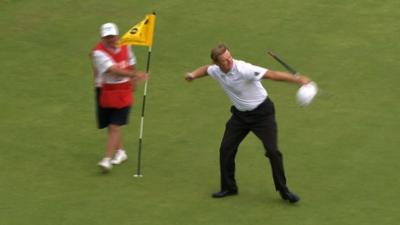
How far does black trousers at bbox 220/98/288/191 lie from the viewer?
8.83 metres

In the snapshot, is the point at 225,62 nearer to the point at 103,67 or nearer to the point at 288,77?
the point at 288,77

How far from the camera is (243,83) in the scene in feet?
28.6

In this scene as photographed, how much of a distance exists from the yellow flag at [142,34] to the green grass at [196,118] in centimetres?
143

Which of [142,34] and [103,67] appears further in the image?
[142,34]

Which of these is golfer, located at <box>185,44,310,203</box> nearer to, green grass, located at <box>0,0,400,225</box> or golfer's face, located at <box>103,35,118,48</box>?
green grass, located at <box>0,0,400,225</box>

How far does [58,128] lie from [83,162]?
0.96 meters

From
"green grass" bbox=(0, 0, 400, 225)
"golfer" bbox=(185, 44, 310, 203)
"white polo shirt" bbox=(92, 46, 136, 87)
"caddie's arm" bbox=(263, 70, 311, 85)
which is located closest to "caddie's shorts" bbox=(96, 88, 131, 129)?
"white polo shirt" bbox=(92, 46, 136, 87)

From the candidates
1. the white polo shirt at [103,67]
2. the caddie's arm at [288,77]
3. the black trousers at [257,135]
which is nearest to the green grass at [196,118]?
the black trousers at [257,135]

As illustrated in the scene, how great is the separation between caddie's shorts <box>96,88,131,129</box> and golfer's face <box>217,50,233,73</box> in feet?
5.44

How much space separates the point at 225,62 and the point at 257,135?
888 mm

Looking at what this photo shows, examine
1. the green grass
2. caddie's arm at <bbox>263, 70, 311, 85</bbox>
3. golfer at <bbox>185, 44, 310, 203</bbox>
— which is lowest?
the green grass

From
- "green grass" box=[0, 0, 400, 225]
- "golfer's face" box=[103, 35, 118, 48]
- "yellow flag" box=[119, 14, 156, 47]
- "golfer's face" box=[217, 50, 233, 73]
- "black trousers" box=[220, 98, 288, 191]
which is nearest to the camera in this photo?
"golfer's face" box=[217, 50, 233, 73]

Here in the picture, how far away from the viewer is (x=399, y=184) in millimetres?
9211

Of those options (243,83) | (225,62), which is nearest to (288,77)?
(243,83)
